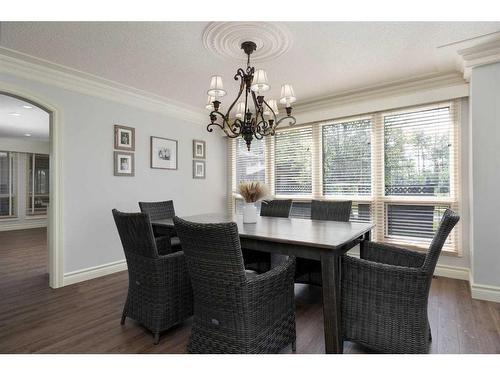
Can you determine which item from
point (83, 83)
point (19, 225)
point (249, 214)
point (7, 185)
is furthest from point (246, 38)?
point (19, 225)

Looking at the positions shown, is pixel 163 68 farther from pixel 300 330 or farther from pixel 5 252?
pixel 5 252

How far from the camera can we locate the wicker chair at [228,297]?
5.08 feet

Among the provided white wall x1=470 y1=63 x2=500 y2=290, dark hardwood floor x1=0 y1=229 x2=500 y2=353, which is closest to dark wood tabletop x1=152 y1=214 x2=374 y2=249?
dark hardwood floor x1=0 y1=229 x2=500 y2=353

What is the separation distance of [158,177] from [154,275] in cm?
246

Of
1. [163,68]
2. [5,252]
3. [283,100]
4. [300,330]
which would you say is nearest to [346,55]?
[283,100]

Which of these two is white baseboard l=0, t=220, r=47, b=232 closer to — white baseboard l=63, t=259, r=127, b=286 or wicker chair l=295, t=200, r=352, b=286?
white baseboard l=63, t=259, r=127, b=286

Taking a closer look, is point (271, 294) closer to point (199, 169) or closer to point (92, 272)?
point (92, 272)

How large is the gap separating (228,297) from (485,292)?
266 cm

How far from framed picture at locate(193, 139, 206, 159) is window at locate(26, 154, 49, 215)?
5752mm

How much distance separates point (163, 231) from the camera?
2.92m

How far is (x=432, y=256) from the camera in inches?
63.8

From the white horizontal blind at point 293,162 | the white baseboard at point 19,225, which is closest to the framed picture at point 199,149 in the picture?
the white horizontal blind at point 293,162

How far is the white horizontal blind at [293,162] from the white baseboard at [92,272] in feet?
8.74

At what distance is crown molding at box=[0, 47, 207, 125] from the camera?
2.83 metres
